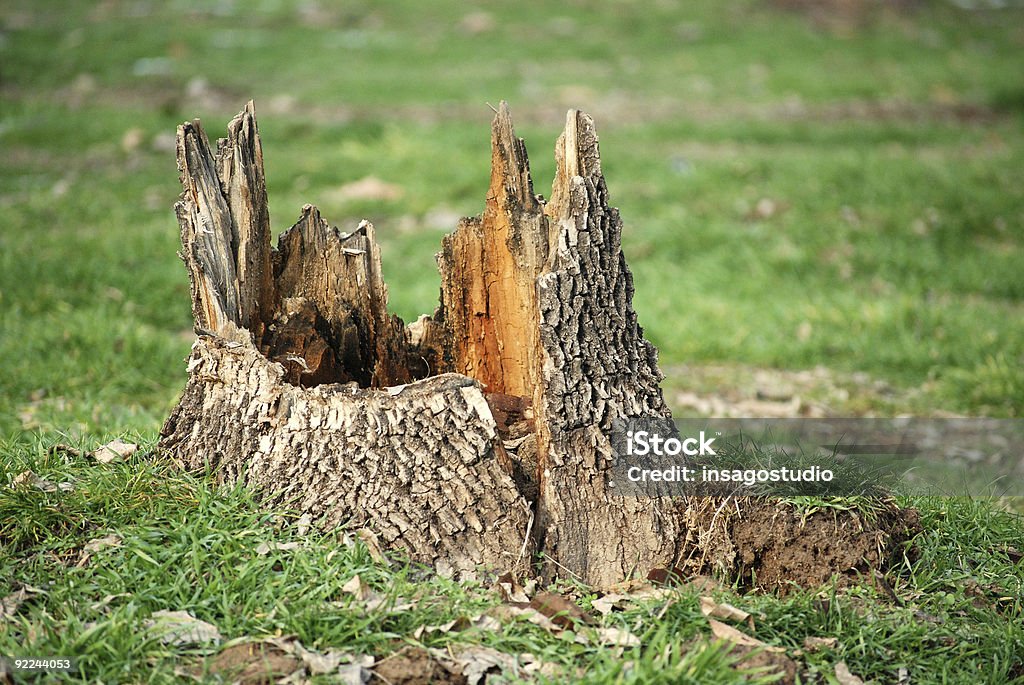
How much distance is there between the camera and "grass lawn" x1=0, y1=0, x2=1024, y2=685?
3.14 metres

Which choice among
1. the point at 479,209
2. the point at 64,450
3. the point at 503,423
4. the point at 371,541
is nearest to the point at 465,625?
the point at 371,541

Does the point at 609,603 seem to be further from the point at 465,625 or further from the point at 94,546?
the point at 94,546

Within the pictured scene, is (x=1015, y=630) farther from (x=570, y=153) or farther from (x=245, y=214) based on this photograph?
(x=245, y=214)

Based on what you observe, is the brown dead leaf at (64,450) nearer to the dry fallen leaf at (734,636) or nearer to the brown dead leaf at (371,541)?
the brown dead leaf at (371,541)

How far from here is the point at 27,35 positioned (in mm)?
15320

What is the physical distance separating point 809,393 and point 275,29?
1296cm

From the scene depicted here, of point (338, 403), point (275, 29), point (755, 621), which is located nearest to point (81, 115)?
point (275, 29)

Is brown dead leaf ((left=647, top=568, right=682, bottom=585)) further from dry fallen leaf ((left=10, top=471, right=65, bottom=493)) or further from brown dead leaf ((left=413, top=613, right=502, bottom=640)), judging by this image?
dry fallen leaf ((left=10, top=471, right=65, bottom=493))

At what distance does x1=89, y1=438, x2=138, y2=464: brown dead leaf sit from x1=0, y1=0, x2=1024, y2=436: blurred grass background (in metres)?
0.74

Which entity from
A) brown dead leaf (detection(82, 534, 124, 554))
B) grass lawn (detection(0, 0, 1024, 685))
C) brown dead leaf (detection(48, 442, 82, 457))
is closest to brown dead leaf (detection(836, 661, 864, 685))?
grass lawn (detection(0, 0, 1024, 685))

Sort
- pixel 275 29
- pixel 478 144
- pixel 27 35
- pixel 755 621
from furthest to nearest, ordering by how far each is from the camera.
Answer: pixel 275 29 < pixel 27 35 < pixel 478 144 < pixel 755 621

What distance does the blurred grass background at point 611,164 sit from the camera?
22.2 ft

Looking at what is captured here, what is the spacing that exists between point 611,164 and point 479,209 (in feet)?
5.39

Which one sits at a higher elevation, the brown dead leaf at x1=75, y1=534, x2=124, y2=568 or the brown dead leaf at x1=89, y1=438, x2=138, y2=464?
the brown dead leaf at x1=89, y1=438, x2=138, y2=464
